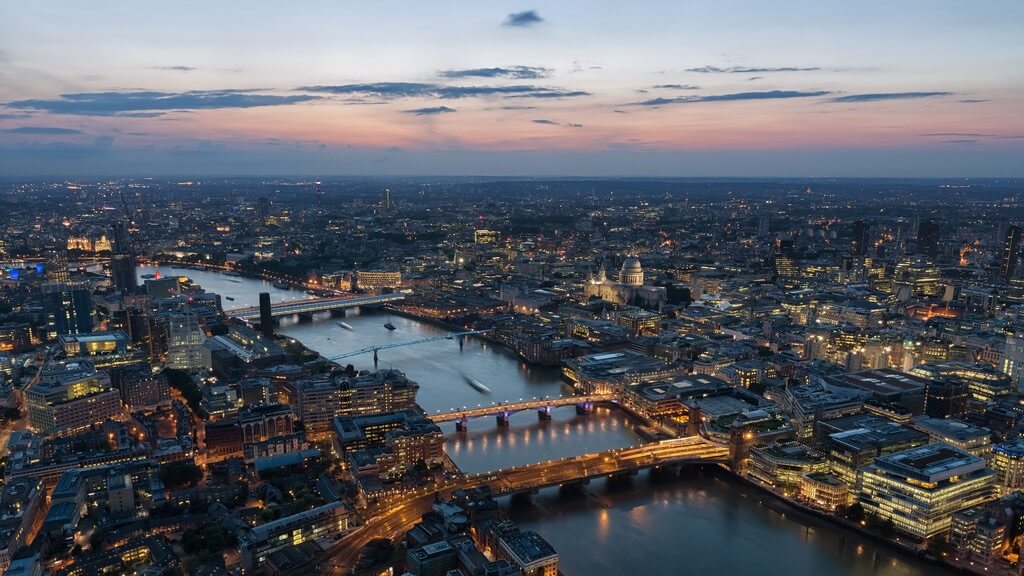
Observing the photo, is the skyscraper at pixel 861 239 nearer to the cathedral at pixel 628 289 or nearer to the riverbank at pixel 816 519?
the cathedral at pixel 628 289

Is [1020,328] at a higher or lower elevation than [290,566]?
Result: higher

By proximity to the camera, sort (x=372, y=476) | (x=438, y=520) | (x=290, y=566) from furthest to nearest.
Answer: (x=372, y=476)
(x=438, y=520)
(x=290, y=566)

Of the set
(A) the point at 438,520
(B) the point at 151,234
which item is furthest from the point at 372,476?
(B) the point at 151,234

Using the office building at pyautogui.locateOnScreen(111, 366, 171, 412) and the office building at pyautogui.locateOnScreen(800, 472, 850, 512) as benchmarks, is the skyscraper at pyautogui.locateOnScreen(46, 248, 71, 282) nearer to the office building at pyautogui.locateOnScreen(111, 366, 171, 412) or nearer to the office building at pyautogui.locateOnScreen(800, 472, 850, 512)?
the office building at pyautogui.locateOnScreen(111, 366, 171, 412)

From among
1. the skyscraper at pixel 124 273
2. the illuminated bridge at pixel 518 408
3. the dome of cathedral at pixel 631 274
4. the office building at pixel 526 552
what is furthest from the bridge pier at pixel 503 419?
the skyscraper at pixel 124 273

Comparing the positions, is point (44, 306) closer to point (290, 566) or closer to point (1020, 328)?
point (290, 566)

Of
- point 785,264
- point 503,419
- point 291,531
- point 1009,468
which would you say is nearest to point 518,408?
point 503,419
